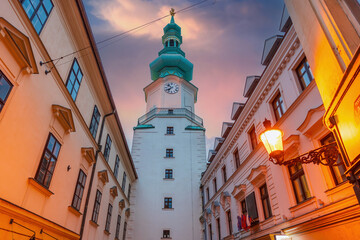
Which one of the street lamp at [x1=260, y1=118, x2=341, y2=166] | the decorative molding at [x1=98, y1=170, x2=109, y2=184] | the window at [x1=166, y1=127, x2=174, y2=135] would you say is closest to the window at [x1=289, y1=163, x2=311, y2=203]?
the street lamp at [x1=260, y1=118, x2=341, y2=166]

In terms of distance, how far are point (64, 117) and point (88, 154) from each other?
3.13m

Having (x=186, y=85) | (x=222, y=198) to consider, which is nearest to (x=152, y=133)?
(x=186, y=85)

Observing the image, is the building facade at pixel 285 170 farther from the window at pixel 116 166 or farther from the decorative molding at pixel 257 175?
the window at pixel 116 166

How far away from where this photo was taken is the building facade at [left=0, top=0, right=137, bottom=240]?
19.8ft

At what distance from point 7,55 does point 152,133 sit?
2257 cm

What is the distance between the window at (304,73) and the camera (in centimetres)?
820

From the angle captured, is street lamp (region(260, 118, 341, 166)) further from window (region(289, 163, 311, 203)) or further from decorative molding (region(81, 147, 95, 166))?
decorative molding (region(81, 147, 95, 166))

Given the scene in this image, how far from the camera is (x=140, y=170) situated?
25.8 metres

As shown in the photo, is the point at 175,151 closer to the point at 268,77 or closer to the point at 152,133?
the point at 152,133

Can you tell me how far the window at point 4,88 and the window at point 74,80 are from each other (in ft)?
11.8

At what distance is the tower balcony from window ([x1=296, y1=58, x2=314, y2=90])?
21.1m

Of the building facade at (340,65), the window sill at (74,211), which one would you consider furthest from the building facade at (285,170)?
the window sill at (74,211)

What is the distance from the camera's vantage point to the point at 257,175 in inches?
446

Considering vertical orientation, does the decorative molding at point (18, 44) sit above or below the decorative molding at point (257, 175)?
above
